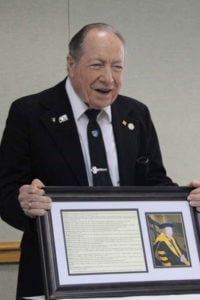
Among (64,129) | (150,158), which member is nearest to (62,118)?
(64,129)

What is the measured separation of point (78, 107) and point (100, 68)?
20 centimetres

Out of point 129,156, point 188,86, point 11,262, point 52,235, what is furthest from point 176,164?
point 52,235

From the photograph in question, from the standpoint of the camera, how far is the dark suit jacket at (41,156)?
2.44 m

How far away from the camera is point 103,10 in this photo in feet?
13.7

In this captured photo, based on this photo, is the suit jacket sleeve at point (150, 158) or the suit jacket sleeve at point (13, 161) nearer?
the suit jacket sleeve at point (13, 161)

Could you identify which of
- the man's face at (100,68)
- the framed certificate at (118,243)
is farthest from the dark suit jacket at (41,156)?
the framed certificate at (118,243)

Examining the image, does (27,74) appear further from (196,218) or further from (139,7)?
(196,218)


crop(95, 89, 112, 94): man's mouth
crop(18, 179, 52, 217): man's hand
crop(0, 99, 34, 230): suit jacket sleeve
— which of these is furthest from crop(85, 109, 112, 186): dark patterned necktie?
crop(18, 179, 52, 217): man's hand

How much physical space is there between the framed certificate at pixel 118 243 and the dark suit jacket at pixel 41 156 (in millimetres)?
281

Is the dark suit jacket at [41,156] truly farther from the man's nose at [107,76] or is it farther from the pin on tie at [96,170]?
the man's nose at [107,76]

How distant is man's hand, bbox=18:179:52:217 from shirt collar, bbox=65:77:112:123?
21.7 inches

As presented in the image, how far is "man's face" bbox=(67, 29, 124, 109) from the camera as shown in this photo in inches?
96.7

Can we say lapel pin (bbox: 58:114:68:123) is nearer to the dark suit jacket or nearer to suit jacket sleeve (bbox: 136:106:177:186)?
the dark suit jacket

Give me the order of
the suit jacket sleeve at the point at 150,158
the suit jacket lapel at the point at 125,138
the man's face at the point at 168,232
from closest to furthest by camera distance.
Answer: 1. the man's face at the point at 168,232
2. the suit jacket lapel at the point at 125,138
3. the suit jacket sleeve at the point at 150,158
